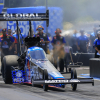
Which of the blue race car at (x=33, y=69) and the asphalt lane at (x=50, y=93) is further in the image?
the blue race car at (x=33, y=69)

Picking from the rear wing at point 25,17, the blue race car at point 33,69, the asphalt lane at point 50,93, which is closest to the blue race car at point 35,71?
the blue race car at point 33,69

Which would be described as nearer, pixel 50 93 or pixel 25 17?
pixel 50 93

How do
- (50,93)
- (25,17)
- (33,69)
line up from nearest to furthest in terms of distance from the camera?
(50,93) < (33,69) < (25,17)

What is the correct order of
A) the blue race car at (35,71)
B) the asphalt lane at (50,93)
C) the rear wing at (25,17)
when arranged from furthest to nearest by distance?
the rear wing at (25,17), the blue race car at (35,71), the asphalt lane at (50,93)

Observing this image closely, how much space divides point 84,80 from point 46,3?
10.0 m

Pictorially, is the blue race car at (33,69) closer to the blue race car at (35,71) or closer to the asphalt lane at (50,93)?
the blue race car at (35,71)

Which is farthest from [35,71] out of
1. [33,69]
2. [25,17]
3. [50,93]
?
[25,17]

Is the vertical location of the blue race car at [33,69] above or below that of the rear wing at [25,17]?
below

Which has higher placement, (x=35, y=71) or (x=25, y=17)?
(x=25, y=17)

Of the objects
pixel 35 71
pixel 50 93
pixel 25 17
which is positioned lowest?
pixel 50 93

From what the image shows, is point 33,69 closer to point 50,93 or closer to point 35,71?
point 35,71

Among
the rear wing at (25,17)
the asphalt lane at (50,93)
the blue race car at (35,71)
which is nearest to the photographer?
the asphalt lane at (50,93)

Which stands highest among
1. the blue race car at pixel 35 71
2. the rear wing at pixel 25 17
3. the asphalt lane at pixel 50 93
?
the rear wing at pixel 25 17

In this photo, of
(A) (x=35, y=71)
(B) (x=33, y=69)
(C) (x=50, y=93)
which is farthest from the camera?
(B) (x=33, y=69)
